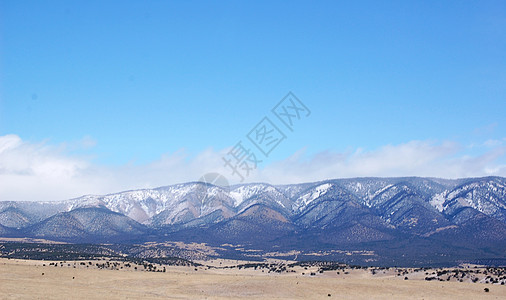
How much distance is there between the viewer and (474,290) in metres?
75.4

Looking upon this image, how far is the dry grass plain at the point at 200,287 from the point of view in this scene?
6425 centimetres

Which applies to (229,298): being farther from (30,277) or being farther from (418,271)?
(418,271)

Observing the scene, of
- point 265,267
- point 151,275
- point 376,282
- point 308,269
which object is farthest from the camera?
point 265,267

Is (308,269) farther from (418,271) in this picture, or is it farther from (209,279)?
(209,279)

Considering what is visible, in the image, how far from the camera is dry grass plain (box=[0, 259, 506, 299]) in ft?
211

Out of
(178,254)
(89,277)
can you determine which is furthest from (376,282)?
(178,254)

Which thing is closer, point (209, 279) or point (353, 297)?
point (353, 297)

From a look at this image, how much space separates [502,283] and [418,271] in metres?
23.5

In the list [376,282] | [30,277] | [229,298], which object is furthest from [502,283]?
[30,277]

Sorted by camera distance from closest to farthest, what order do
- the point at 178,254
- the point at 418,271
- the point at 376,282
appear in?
the point at 376,282 < the point at 418,271 < the point at 178,254

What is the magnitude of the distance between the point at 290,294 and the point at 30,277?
39044 mm

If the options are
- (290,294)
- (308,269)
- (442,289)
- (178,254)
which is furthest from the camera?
(178,254)

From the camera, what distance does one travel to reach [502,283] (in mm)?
83188

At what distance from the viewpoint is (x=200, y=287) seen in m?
76.9
